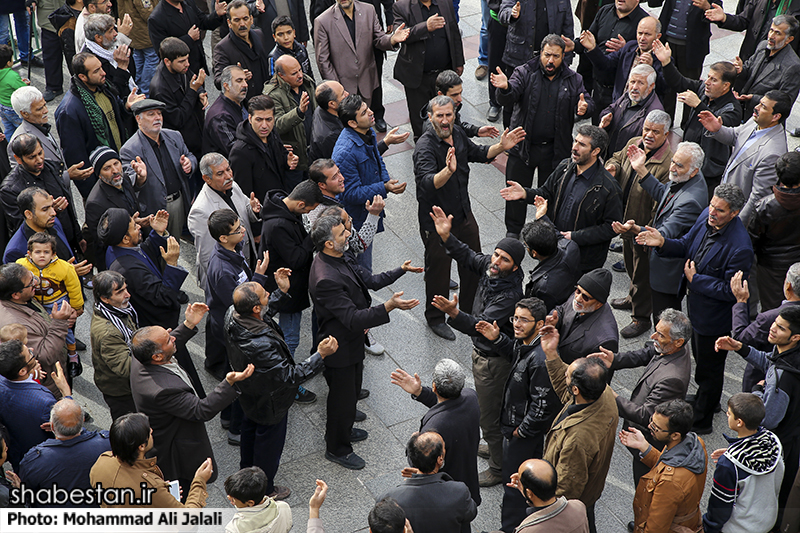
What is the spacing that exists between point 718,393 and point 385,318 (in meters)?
2.96

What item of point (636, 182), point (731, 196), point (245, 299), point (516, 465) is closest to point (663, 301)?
point (636, 182)

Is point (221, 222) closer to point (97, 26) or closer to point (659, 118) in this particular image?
point (97, 26)

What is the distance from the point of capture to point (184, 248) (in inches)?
348

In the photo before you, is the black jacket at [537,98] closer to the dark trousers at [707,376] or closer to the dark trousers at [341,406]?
the dark trousers at [707,376]

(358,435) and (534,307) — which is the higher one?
(534,307)

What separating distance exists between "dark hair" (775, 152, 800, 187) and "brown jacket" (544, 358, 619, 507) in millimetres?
2768

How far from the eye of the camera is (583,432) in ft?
16.4

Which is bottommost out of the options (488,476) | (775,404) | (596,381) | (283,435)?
(488,476)

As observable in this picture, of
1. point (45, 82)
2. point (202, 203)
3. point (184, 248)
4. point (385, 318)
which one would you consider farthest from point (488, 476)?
point (45, 82)

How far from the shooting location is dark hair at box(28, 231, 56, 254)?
616 centimetres

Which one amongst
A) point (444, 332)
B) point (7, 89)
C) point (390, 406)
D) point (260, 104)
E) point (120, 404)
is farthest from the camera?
point (7, 89)

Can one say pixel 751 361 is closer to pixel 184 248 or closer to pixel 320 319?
pixel 320 319

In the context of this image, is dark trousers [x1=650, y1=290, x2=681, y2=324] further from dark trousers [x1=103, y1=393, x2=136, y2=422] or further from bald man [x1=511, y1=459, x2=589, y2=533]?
dark trousers [x1=103, y1=393, x2=136, y2=422]

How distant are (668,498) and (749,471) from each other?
58cm
